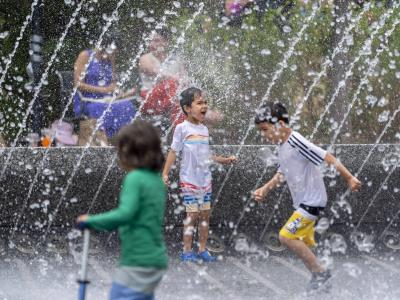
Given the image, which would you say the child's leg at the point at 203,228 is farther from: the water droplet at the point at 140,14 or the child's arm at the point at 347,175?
the water droplet at the point at 140,14

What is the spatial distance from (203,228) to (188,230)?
0.14 m

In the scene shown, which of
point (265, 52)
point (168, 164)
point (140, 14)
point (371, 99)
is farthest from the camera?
point (140, 14)

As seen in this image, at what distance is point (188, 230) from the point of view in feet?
24.3

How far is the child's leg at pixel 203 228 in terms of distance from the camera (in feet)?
24.6

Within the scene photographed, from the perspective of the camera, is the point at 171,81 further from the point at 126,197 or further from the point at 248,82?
the point at 126,197

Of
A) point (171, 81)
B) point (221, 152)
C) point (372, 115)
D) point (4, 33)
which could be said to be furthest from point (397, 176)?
point (4, 33)

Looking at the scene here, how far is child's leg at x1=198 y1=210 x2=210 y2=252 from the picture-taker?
7496 mm

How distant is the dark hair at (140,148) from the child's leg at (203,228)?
326cm

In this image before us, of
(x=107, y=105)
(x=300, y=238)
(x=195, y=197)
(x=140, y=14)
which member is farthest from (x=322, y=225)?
(x=140, y=14)

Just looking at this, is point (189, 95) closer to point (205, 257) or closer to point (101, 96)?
point (205, 257)

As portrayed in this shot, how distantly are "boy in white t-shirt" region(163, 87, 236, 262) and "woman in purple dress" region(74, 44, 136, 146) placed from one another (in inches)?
68.5

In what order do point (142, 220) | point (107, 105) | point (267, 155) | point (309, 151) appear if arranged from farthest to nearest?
point (107, 105) < point (267, 155) < point (309, 151) < point (142, 220)

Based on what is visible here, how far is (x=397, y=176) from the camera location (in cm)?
830

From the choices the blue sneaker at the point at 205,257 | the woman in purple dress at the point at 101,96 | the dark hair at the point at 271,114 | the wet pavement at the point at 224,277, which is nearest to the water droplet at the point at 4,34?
the woman in purple dress at the point at 101,96
